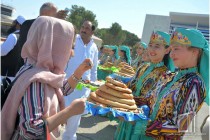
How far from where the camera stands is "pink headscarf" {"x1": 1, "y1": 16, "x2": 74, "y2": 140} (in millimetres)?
1667

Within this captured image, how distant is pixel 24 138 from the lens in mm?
1685

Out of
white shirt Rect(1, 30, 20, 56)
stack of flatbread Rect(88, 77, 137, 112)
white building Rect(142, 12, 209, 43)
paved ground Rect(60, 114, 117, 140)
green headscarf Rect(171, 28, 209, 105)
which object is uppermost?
white building Rect(142, 12, 209, 43)

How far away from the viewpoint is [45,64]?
1741 millimetres

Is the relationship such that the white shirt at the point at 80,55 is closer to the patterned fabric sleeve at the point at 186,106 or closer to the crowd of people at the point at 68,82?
the crowd of people at the point at 68,82

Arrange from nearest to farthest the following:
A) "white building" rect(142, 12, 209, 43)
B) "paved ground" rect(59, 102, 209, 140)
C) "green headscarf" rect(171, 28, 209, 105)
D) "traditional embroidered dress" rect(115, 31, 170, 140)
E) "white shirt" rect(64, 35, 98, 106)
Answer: "green headscarf" rect(171, 28, 209, 105) → "traditional embroidered dress" rect(115, 31, 170, 140) → "white shirt" rect(64, 35, 98, 106) → "paved ground" rect(59, 102, 209, 140) → "white building" rect(142, 12, 209, 43)

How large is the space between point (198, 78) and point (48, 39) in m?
1.40

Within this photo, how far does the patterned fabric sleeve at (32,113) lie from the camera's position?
1573 mm

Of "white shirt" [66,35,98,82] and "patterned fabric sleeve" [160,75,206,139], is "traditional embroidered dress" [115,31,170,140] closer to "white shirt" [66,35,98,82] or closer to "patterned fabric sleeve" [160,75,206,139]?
"patterned fabric sleeve" [160,75,206,139]

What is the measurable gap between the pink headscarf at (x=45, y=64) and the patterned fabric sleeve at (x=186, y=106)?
1045mm

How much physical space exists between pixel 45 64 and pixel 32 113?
1.17 feet

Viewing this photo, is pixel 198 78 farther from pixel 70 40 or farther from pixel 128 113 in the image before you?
pixel 70 40

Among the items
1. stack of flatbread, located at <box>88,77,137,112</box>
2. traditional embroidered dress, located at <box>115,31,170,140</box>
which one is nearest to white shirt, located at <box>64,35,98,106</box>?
traditional embroidered dress, located at <box>115,31,170,140</box>

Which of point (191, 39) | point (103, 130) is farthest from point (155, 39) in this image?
point (103, 130)

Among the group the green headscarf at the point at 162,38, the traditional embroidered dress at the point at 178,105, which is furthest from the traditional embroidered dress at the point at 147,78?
the traditional embroidered dress at the point at 178,105
